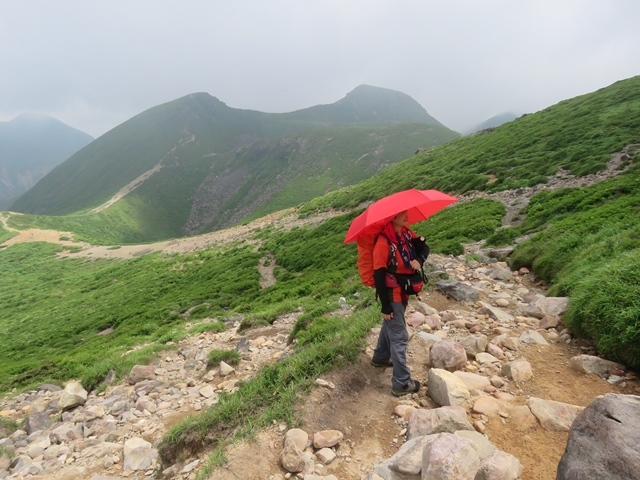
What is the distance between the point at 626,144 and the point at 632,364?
28.9 m

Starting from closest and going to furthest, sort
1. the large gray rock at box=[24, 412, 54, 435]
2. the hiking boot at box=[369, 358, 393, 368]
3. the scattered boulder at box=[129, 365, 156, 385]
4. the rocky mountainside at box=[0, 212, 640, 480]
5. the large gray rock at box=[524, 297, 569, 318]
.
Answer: the rocky mountainside at box=[0, 212, 640, 480] → the hiking boot at box=[369, 358, 393, 368] → the large gray rock at box=[524, 297, 569, 318] → the large gray rock at box=[24, 412, 54, 435] → the scattered boulder at box=[129, 365, 156, 385]

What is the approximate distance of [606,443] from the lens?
118 inches

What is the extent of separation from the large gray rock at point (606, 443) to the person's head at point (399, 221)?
3300mm

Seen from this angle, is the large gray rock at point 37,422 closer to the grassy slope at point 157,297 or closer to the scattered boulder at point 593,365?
the grassy slope at point 157,297

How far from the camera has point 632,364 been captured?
207 inches

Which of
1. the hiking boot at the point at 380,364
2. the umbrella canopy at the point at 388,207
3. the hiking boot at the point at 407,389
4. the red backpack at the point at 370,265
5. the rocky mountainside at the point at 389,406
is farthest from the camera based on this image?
the hiking boot at the point at 380,364

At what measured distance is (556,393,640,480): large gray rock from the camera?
2775 millimetres

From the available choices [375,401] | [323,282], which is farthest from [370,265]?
[323,282]

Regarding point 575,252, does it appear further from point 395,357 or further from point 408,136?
point 408,136

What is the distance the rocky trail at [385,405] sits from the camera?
14.2 ft

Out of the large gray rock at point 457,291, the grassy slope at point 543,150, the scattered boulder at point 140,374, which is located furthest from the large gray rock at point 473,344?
the grassy slope at point 543,150

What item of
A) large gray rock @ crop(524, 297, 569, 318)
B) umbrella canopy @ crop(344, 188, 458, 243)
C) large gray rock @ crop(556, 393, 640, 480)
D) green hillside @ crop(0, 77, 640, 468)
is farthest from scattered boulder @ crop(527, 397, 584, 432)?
large gray rock @ crop(524, 297, 569, 318)

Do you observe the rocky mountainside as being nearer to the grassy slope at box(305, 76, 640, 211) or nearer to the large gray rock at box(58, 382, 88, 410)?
the large gray rock at box(58, 382, 88, 410)

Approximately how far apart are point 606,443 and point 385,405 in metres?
2.95
